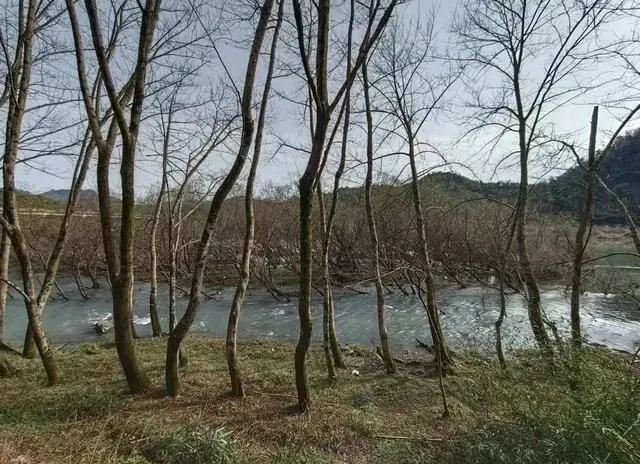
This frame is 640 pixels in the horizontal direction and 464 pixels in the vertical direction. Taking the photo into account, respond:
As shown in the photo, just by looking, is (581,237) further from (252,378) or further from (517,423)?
(252,378)

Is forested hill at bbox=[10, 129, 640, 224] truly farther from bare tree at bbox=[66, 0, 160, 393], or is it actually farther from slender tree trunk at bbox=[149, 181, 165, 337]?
slender tree trunk at bbox=[149, 181, 165, 337]

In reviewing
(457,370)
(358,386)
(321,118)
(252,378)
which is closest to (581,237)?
(457,370)

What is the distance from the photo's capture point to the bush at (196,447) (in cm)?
313

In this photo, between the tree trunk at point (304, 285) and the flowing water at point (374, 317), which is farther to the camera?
the flowing water at point (374, 317)

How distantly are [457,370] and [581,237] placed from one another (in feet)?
10.9

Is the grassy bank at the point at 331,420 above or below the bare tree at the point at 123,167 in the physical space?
below

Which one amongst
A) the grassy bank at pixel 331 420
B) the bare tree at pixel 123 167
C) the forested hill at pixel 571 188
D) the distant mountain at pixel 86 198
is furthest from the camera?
the distant mountain at pixel 86 198

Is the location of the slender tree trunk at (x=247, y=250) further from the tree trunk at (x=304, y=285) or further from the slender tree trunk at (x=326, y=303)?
the slender tree trunk at (x=326, y=303)

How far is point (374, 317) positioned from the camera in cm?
1420

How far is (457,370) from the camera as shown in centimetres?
702

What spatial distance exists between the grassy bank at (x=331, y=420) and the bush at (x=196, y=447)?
0.4 inches

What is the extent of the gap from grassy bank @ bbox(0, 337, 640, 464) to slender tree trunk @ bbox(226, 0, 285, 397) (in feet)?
1.12

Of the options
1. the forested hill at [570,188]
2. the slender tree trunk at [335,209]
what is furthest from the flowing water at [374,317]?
the slender tree trunk at [335,209]

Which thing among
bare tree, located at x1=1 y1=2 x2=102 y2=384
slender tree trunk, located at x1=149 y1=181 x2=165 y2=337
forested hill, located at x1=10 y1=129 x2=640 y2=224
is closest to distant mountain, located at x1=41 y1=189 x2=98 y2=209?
slender tree trunk, located at x1=149 y1=181 x2=165 y2=337
